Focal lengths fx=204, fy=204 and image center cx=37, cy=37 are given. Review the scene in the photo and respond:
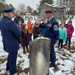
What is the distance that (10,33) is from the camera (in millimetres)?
5082

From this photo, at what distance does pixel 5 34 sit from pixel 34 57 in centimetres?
131

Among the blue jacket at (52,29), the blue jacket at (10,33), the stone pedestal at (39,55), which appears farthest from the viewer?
the blue jacket at (52,29)

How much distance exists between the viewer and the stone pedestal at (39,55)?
4.09 meters

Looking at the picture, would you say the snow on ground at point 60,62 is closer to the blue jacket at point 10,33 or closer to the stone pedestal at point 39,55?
the blue jacket at point 10,33

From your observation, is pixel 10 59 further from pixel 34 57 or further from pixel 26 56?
pixel 26 56

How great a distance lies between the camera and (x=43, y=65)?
4.21 meters

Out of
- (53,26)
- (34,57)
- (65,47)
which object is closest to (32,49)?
(34,57)

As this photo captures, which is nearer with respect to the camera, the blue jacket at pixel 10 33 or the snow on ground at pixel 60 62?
the blue jacket at pixel 10 33

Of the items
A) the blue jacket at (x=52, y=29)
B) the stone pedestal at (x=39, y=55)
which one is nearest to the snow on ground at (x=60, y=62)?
the blue jacket at (x=52, y=29)

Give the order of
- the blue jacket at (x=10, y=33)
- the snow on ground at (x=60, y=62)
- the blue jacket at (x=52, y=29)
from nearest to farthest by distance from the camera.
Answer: the blue jacket at (x=10, y=33)
the blue jacket at (x=52, y=29)
the snow on ground at (x=60, y=62)

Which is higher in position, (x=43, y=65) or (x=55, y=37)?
(x=55, y=37)

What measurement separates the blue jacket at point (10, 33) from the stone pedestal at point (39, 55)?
1.09m

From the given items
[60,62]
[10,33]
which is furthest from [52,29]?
[60,62]

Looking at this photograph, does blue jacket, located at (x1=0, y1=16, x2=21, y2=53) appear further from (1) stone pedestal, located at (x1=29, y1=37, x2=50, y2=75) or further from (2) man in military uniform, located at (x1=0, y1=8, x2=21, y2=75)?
(1) stone pedestal, located at (x1=29, y1=37, x2=50, y2=75)
